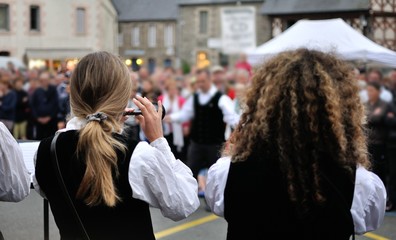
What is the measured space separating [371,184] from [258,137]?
449 millimetres

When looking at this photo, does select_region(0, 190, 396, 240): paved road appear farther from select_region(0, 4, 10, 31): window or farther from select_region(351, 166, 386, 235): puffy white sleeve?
select_region(0, 4, 10, 31): window

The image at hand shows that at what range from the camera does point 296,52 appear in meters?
2.40

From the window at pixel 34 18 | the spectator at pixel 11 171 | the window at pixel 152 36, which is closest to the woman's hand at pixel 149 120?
the spectator at pixel 11 171

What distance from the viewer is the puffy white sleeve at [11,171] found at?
287cm

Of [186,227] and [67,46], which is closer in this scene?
[186,227]

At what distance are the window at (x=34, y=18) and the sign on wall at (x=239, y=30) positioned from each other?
31378 millimetres

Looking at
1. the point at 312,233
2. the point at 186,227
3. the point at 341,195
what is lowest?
the point at 186,227

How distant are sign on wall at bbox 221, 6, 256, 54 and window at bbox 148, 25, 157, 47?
46.9 m

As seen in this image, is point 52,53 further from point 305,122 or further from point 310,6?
point 305,122

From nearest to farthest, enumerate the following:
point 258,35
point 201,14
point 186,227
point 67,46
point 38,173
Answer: point 38,173 → point 186,227 → point 67,46 → point 258,35 → point 201,14

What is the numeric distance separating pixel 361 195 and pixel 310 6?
41.5m

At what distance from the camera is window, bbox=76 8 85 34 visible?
4269 cm

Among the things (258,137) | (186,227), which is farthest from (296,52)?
(186,227)

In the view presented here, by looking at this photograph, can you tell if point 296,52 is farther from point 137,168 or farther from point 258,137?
point 137,168
